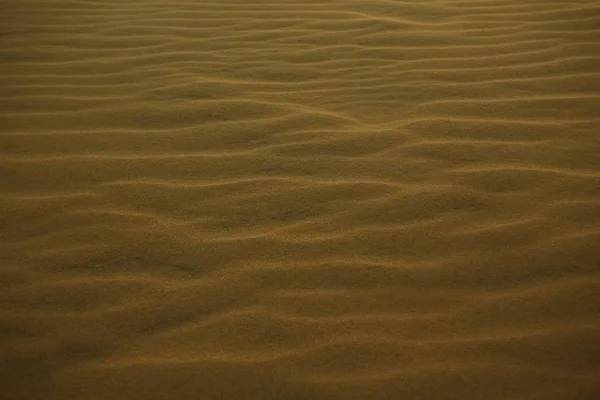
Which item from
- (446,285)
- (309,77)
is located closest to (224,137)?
(309,77)

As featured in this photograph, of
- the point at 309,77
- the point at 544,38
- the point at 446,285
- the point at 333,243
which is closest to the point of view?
the point at 446,285

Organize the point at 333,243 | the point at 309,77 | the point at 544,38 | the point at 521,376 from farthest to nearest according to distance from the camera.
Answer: the point at 544,38
the point at 309,77
the point at 333,243
the point at 521,376

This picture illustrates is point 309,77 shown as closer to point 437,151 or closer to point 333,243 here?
point 437,151

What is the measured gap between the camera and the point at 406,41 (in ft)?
9.95

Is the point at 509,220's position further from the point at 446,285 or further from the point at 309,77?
the point at 309,77

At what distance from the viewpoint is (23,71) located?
112 inches

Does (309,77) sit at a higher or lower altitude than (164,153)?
higher

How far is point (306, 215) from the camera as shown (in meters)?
1.88

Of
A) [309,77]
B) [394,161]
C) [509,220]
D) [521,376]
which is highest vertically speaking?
[309,77]

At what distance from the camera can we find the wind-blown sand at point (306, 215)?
1.42 meters

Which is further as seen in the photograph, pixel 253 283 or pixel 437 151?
pixel 437 151

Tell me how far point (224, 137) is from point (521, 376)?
1473mm

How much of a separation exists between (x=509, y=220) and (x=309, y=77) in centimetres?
133

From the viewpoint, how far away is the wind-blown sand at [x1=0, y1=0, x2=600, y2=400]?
142 centimetres
